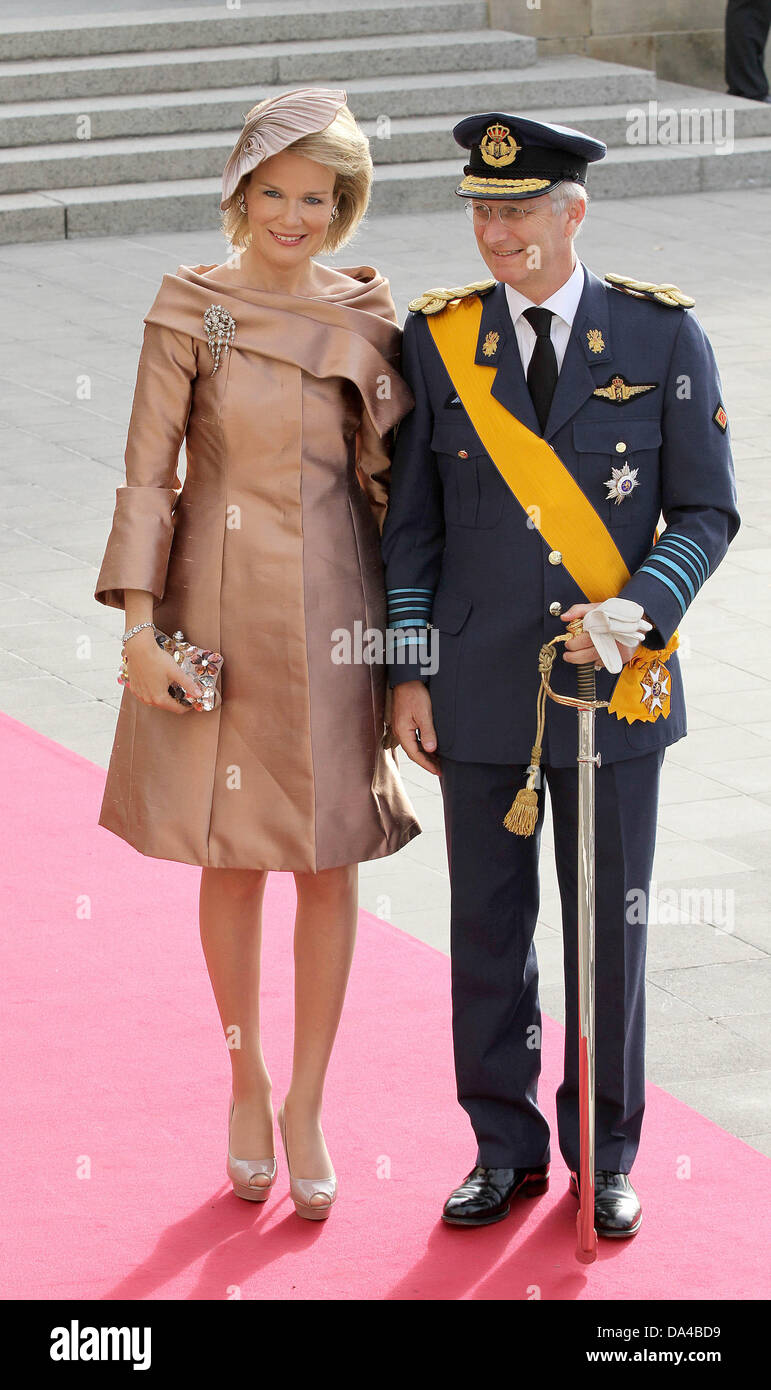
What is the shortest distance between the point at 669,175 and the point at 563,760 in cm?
1159

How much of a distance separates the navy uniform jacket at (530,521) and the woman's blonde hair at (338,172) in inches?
8.1

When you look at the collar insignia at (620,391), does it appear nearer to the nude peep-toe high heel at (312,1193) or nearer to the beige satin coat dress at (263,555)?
the beige satin coat dress at (263,555)

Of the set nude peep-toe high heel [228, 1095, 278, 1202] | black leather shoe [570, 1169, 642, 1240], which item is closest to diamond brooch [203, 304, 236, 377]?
nude peep-toe high heel [228, 1095, 278, 1202]

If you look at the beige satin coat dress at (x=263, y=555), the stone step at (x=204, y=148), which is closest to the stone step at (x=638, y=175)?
the stone step at (x=204, y=148)

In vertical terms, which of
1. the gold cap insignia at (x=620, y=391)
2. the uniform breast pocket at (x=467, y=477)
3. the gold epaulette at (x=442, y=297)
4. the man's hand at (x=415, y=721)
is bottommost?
the man's hand at (x=415, y=721)

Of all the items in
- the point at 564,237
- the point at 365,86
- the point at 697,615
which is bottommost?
the point at 697,615

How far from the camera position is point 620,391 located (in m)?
3.17

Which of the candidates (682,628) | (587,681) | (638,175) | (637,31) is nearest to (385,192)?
(638,175)

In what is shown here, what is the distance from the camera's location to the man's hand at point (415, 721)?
131 inches

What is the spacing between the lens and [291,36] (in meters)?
14.5

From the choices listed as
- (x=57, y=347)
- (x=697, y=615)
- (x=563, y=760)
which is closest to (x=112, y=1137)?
(x=563, y=760)

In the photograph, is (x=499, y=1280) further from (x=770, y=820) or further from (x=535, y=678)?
(x=770, y=820)

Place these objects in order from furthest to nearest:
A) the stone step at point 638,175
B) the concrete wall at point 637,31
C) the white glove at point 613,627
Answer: the concrete wall at point 637,31 → the stone step at point 638,175 → the white glove at point 613,627

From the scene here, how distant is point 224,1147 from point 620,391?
5.08 ft
